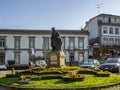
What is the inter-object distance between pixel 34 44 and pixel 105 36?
18215mm

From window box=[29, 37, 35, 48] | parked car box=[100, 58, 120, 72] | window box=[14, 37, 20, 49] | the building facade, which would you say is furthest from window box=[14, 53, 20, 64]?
parked car box=[100, 58, 120, 72]

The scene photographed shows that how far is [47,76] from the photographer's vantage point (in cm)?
2016

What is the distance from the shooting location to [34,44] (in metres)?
65.1

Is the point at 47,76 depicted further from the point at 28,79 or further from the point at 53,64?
the point at 53,64

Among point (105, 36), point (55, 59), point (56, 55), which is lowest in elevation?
point (55, 59)

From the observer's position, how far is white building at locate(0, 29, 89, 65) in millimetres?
63625

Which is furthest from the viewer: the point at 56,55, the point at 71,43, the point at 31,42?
the point at 71,43

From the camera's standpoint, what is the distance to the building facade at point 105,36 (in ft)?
228

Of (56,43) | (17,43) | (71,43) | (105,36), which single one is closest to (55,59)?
(56,43)

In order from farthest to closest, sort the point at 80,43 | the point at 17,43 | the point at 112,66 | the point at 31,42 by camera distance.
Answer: the point at 80,43 → the point at 31,42 → the point at 17,43 → the point at 112,66

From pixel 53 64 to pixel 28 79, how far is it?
6.36 metres

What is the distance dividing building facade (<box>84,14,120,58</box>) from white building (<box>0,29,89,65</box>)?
413 cm

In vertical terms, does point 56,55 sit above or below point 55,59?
above

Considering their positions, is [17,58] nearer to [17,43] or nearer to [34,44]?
[17,43]
